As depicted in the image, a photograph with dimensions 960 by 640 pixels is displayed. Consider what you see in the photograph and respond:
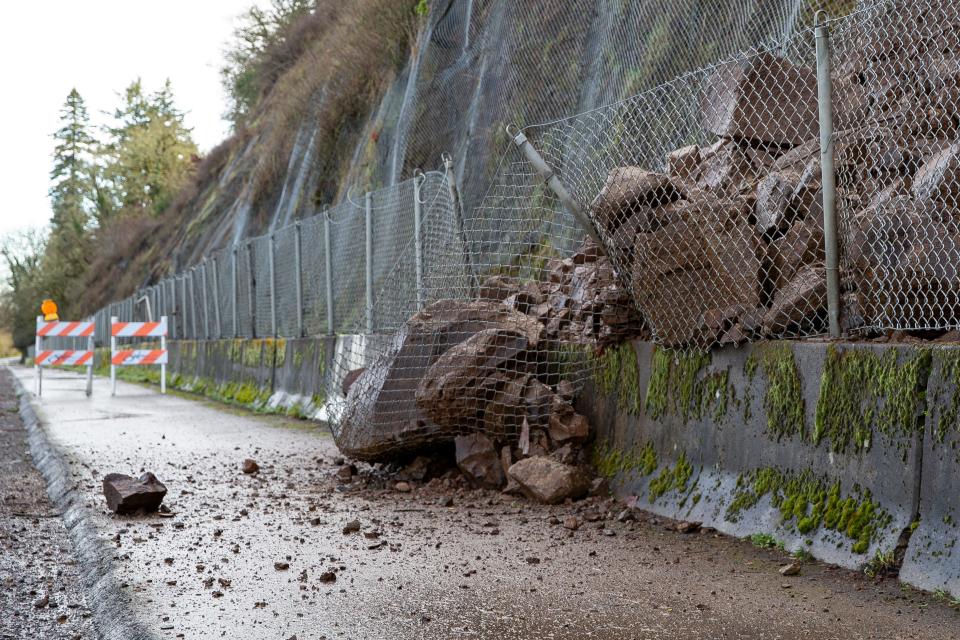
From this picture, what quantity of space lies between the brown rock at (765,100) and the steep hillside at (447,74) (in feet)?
12.0

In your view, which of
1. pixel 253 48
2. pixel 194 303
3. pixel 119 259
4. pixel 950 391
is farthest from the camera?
pixel 119 259

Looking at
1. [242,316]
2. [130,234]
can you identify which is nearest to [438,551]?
[242,316]

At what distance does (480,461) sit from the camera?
5926 mm

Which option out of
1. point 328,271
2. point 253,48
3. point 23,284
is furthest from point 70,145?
point 328,271

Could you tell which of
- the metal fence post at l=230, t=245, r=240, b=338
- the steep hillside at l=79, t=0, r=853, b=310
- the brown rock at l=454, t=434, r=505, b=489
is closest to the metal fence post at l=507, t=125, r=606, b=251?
the brown rock at l=454, t=434, r=505, b=489

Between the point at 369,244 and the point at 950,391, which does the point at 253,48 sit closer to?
the point at 369,244

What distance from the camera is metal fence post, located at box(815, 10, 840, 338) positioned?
434 centimetres

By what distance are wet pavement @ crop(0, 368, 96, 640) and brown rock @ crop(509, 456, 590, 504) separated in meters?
2.33

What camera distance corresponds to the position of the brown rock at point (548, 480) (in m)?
5.35

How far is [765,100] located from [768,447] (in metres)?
1.95

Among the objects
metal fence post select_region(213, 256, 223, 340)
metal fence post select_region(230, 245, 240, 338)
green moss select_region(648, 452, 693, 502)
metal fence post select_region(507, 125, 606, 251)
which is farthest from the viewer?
metal fence post select_region(213, 256, 223, 340)

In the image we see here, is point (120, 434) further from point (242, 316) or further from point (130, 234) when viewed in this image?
point (130, 234)

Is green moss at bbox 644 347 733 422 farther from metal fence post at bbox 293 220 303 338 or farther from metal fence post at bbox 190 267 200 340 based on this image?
metal fence post at bbox 190 267 200 340

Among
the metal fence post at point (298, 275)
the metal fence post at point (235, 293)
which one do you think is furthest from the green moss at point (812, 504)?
the metal fence post at point (235, 293)
